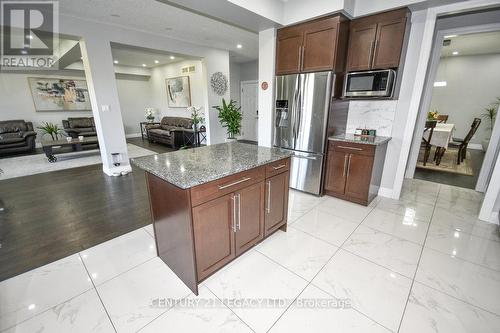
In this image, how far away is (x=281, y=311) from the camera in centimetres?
152

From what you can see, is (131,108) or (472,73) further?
(131,108)

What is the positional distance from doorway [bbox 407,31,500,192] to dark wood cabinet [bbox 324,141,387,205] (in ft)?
5.18

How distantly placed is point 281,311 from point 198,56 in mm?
5631

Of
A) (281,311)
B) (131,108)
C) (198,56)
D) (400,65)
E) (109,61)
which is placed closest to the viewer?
(281,311)

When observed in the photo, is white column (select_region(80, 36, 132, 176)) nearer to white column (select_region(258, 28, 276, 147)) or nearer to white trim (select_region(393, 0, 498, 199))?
white column (select_region(258, 28, 276, 147))

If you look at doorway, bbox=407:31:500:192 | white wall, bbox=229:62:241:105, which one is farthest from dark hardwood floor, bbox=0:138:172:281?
doorway, bbox=407:31:500:192

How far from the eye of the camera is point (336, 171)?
3129mm

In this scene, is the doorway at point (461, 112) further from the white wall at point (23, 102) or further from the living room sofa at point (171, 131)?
the white wall at point (23, 102)

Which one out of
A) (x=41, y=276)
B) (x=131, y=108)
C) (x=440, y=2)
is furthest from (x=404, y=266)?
(x=131, y=108)

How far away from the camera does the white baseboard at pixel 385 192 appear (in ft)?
10.8

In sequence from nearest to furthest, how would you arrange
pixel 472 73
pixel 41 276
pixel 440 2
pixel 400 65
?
A: pixel 41 276, pixel 440 2, pixel 400 65, pixel 472 73

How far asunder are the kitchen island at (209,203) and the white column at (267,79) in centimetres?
156

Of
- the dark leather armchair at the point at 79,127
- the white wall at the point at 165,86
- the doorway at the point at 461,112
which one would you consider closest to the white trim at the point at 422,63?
the doorway at the point at 461,112

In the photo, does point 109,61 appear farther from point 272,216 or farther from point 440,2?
point 440,2
